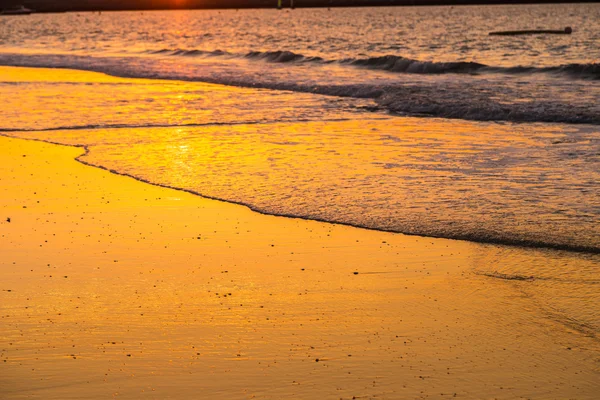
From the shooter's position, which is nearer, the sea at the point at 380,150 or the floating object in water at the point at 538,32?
the sea at the point at 380,150

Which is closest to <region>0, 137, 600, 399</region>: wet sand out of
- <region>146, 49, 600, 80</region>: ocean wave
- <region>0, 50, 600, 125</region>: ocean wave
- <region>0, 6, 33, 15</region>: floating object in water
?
<region>0, 50, 600, 125</region>: ocean wave

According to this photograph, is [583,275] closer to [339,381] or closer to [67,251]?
[339,381]

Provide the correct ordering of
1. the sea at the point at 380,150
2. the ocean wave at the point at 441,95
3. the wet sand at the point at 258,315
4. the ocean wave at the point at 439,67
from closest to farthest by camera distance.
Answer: the wet sand at the point at 258,315 → the sea at the point at 380,150 → the ocean wave at the point at 441,95 → the ocean wave at the point at 439,67

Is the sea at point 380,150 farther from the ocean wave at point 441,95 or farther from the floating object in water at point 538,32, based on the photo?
the floating object in water at point 538,32

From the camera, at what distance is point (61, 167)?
35.6ft

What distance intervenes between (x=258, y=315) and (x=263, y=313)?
0.16 ft

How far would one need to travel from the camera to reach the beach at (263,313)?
15.2 feet

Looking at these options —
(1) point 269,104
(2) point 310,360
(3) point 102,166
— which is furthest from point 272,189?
(1) point 269,104

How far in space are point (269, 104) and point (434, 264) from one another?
1256 centimetres

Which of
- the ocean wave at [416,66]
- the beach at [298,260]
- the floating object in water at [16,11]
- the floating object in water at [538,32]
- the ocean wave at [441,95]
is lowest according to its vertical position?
the floating object in water at [16,11]

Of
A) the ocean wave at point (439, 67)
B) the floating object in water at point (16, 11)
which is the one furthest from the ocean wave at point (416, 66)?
the floating object in water at point (16, 11)

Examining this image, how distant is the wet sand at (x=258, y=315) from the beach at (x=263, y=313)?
0.01 metres

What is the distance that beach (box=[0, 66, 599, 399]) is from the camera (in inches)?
183

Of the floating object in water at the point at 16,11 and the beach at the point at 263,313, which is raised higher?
the beach at the point at 263,313
